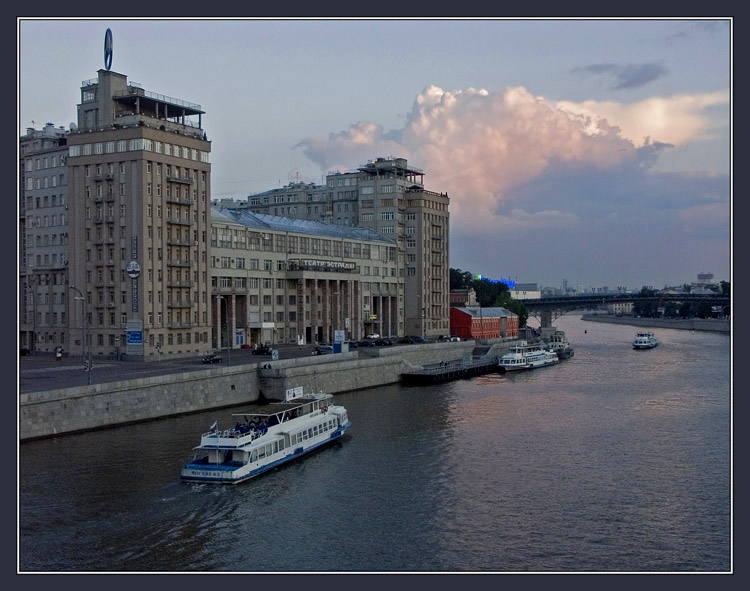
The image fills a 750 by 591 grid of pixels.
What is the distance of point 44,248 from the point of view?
3976 inches

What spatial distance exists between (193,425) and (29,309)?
46.1 m

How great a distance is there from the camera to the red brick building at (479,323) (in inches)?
5851

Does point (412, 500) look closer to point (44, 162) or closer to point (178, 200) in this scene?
point (178, 200)

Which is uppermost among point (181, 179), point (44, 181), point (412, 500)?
point (44, 181)

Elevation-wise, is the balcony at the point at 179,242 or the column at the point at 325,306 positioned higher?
the balcony at the point at 179,242

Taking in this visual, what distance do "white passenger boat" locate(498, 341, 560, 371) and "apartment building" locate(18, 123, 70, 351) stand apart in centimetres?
5741

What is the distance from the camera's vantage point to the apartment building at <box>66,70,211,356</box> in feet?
287

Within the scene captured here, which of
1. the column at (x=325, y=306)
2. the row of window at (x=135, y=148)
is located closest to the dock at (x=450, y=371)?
the column at (x=325, y=306)

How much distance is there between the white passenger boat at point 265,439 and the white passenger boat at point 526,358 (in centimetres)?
5738

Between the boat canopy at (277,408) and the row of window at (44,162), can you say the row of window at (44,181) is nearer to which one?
the row of window at (44,162)

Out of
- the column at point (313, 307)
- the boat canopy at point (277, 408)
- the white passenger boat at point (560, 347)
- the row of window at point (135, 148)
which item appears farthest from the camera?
the white passenger boat at point (560, 347)

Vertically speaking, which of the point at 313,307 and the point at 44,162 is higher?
the point at 44,162

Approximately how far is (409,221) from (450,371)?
42.5 metres

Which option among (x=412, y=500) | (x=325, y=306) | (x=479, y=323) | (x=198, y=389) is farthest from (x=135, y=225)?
(x=479, y=323)
